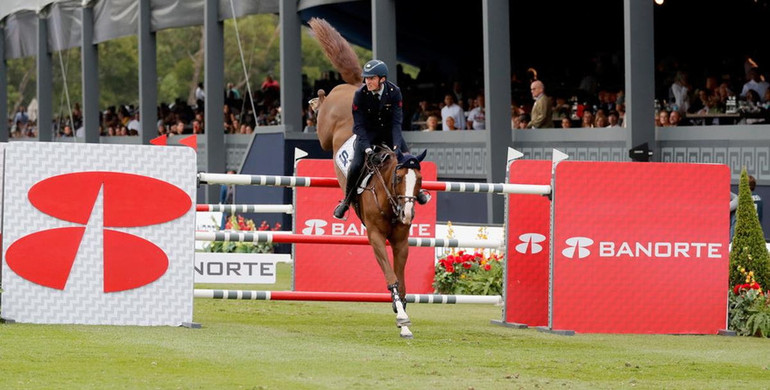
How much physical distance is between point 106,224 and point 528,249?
3.90m

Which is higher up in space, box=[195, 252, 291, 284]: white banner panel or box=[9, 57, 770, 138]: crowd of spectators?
box=[9, 57, 770, 138]: crowd of spectators

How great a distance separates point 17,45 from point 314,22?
31.8 metres

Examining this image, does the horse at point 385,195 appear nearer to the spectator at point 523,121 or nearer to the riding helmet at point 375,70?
the riding helmet at point 375,70

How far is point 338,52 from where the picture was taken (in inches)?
547

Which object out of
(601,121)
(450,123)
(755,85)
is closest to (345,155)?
(601,121)

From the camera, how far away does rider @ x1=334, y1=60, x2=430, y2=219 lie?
12289 mm

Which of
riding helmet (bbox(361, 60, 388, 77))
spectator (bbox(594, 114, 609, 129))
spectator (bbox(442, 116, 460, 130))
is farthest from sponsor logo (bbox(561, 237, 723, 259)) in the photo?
spectator (bbox(442, 116, 460, 130))

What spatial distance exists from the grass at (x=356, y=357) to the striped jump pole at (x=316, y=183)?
1262mm

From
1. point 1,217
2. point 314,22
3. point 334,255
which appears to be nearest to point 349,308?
point 334,255

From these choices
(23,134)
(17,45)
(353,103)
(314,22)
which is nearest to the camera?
(353,103)

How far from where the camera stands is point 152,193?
12555 mm

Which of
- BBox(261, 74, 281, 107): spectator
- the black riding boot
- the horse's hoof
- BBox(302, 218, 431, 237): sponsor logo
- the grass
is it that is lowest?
the grass

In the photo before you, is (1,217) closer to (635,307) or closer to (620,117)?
(635,307)

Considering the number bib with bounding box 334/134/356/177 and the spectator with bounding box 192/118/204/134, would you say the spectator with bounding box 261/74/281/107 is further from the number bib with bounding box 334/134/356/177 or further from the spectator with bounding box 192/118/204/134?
the number bib with bounding box 334/134/356/177
